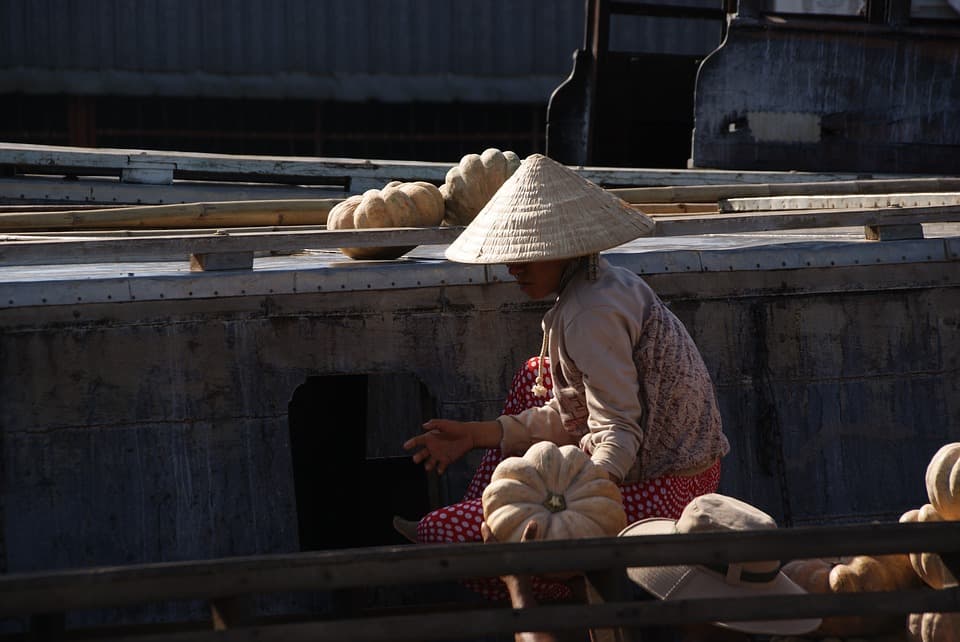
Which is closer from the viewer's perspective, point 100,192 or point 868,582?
point 868,582

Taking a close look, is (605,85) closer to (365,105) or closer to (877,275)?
(365,105)

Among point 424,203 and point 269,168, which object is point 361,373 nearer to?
point 424,203

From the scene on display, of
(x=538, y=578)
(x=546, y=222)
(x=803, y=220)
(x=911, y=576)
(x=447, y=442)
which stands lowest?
(x=911, y=576)

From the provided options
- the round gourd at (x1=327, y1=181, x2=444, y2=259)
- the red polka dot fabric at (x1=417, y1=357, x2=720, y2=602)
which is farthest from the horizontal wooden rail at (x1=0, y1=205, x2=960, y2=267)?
the red polka dot fabric at (x1=417, y1=357, x2=720, y2=602)

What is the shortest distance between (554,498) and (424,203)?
7.35ft

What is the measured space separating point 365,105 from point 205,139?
2.15 meters

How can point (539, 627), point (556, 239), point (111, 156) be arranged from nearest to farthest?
point (539, 627), point (556, 239), point (111, 156)

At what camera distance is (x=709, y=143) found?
10352 mm

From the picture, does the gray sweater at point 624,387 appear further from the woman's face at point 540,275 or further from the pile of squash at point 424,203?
the pile of squash at point 424,203

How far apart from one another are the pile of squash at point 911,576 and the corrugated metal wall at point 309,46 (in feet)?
40.4

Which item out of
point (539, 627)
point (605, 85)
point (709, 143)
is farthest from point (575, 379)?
point (605, 85)

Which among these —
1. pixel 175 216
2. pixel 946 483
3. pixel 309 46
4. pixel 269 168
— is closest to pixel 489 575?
pixel 946 483

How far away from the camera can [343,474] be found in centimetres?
727

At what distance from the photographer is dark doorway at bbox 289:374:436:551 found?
274 inches
